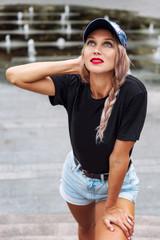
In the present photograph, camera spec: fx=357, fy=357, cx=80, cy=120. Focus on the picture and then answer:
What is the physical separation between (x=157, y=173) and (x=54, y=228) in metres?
2.35

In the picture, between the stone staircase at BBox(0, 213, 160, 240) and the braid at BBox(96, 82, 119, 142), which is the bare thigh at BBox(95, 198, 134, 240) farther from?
the stone staircase at BBox(0, 213, 160, 240)

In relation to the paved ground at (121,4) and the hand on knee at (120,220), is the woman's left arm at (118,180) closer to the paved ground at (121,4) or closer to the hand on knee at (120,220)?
the hand on knee at (120,220)

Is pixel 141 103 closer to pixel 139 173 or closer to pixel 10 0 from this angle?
pixel 139 173

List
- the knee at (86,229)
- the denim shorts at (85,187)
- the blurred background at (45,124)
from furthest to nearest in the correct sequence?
1. the blurred background at (45,124)
2. the knee at (86,229)
3. the denim shorts at (85,187)

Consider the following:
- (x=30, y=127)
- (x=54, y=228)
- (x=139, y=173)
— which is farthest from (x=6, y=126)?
(x=54, y=228)

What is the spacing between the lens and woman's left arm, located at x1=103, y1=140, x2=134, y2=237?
253cm

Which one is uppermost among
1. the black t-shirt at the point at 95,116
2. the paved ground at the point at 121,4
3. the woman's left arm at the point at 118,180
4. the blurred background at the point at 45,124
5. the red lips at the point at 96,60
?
the red lips at the point at 96,60

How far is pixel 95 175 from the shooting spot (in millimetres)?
2750

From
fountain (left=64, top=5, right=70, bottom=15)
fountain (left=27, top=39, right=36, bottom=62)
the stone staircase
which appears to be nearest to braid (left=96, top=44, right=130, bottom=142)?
the stone staircase

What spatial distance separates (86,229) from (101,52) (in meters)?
1.70

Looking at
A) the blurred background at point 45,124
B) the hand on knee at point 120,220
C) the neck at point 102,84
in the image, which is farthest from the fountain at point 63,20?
the hand on knee at point 120,220

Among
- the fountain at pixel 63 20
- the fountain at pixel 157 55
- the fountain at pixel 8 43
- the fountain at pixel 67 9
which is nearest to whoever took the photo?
the fountain at pixel 157 55

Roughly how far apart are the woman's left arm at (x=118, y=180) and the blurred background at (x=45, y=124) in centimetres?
255

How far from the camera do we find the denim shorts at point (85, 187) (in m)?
2.78
